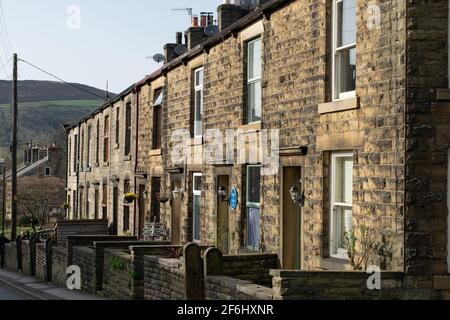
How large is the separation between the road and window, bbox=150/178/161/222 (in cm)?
420

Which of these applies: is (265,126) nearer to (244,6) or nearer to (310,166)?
(310,166)

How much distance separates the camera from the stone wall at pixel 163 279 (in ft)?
43.0

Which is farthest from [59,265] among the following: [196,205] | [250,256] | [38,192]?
[38,192]

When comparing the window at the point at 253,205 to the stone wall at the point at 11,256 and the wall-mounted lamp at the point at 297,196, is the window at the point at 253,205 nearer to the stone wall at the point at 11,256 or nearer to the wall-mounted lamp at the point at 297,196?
the wall-mounted lamp at the point at 297,196

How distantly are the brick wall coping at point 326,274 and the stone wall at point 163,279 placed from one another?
10.9 feet

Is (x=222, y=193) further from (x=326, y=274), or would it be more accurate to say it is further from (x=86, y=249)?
(x=326, y=274)

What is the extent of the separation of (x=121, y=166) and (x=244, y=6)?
9.53 m

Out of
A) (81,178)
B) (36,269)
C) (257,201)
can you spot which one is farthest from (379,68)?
(81,178)

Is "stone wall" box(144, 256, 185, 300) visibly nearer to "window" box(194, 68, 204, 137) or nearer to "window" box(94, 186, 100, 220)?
"window" box(194, 68, 204, 137)

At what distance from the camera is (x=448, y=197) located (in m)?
10.3

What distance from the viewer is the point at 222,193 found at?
16734 millimetres

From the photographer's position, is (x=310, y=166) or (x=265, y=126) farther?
(x=265, y=126)

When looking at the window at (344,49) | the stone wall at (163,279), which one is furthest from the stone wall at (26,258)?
the window at (344,49)

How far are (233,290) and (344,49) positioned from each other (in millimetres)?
4024
